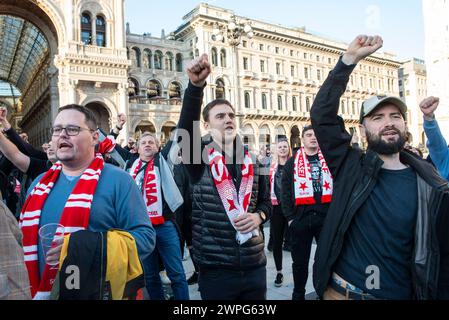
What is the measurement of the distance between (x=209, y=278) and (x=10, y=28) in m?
42.3

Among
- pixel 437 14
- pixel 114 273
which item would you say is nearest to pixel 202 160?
pixel 114 273

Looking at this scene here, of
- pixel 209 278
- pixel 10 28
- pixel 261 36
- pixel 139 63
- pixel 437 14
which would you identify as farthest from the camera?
pixel 261 36

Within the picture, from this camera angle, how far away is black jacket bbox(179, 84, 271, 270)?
261 cm

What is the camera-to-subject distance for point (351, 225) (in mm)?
2053

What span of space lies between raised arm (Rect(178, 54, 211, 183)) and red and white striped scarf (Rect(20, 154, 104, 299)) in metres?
0.67

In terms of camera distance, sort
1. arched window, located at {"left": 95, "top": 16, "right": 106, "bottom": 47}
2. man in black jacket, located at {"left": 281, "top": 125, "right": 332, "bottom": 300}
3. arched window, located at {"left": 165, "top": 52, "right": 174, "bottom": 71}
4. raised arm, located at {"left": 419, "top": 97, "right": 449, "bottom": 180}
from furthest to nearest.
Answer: arched window, located at {"left": 165, "top": 52, "right": 174, "bottom": 71}, arched window, located at {"left": 95, "top": 16, "right": 106, "bottom": 47}, man in black jacket, located at {"left": 281, "top": 125, "right": 332, "bottom": 300}, raised arm, located at {"left": 419, "top": 97, "right": 449, "bottom": 180}

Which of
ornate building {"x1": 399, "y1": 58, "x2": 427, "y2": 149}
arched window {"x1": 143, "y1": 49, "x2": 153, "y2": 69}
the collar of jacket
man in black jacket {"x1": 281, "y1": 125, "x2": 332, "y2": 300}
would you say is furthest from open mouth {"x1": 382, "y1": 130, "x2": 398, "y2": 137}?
ornate building {"x1": 399, "y1": 58, "x2": 427, "y2": 149}

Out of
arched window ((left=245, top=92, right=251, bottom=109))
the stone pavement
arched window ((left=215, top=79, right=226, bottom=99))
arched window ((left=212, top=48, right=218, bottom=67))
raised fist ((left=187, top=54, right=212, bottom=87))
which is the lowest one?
the stone pavement

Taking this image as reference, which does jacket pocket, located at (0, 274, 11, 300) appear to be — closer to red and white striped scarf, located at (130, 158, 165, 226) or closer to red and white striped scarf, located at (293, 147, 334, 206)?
red and white striped scarf, located at (130, 158, 165, 226)

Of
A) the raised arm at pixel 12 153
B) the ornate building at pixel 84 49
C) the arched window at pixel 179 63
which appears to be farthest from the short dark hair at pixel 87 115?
the arched window at pixel 179 63

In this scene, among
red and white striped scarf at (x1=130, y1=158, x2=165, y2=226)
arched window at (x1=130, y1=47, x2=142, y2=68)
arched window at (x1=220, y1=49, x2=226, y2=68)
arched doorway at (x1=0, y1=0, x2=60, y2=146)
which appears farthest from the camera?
arched window at (x1=220, y1=49, x2=226, y2=68)

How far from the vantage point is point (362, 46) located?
6.79 ft

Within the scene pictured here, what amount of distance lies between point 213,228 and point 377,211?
1.24 meters

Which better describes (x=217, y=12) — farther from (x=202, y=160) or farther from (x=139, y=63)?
(x=202, y=160)
